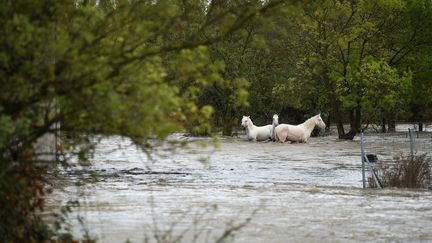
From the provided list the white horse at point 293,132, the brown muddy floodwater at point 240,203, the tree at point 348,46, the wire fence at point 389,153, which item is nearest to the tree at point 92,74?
the brown muddy floodwater at point 240,203

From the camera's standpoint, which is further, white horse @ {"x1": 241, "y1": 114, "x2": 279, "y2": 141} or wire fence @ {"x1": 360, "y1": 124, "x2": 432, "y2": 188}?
white horse @ {"x1": 241, "y1": 114, "x2": 279, "y2": 141}

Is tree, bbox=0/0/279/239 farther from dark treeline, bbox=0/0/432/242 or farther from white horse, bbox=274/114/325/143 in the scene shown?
white horse, bbox=274/114/325/143

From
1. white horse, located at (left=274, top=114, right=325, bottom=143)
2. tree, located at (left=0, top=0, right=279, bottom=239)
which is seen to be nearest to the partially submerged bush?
tree, located at (left=0, top=0, right=279, bottom=239)

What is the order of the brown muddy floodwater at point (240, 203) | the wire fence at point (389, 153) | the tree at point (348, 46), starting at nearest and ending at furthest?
the brown muddy floodwater at point (240, 203), the wire fence at point (389, 153), the tree at point (348, 46)

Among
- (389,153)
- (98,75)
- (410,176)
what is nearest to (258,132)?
(389,153)

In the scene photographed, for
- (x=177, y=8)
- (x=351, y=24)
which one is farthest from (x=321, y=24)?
(x=177, y=8)

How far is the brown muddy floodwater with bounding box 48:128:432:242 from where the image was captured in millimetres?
9656

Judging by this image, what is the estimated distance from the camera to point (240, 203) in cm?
1326

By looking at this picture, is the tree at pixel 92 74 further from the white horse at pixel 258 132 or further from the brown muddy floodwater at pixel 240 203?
the white horse at pixel 258 132

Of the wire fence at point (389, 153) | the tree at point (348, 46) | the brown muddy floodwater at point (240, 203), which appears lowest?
the brown muddy floodwater at point (240, 203)

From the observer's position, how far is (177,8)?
19.7 feet

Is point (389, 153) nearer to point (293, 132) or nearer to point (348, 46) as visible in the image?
point (293, 132)

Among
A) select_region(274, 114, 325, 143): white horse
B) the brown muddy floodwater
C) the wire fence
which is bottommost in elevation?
the brown muddy floodwater

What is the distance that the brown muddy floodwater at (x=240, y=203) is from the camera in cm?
966
